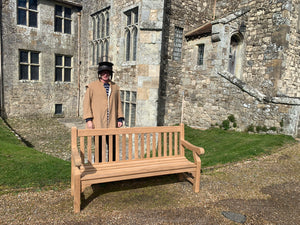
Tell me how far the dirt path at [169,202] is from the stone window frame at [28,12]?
1119 cm

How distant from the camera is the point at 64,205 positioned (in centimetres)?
330

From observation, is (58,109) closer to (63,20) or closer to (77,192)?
(63,20)

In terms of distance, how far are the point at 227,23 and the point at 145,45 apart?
3556 mm

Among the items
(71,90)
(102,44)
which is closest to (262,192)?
(102,44)

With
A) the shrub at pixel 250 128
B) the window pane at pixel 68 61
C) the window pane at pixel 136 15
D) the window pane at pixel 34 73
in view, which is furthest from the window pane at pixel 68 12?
the shrub at pixel 250 128

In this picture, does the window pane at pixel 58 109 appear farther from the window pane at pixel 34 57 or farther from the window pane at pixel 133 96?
the window pane at pixel 133 96

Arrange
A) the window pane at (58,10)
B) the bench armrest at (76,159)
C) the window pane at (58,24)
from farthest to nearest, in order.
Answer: the window pane at (58,24), the window pane at (58,10), the bench armrest at (76,159)

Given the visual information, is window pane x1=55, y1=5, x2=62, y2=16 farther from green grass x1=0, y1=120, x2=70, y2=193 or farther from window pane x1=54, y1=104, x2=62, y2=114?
green grass x1=0, y1=120, x2=70, y2=193

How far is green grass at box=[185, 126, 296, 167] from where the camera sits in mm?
5600

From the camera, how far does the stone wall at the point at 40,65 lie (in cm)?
1154

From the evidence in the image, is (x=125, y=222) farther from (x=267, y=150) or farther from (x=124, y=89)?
(x=124, y=89)

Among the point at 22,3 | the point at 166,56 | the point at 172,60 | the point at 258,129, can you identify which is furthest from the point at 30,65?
the point at 258,129

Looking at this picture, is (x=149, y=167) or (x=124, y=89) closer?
(x=149, y=167)

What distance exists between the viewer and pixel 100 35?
12250mm
